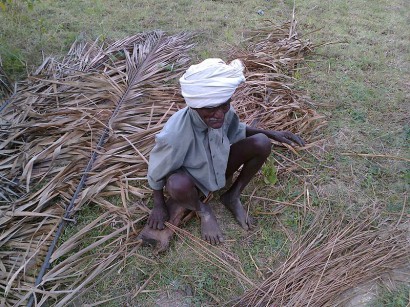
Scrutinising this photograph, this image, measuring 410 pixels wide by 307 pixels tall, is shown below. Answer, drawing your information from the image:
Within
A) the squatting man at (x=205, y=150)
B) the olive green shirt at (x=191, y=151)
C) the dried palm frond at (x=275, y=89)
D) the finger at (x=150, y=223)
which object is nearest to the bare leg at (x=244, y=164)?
the squatting man at (x=205, y=150)

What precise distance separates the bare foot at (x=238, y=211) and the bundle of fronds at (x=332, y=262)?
30 cm

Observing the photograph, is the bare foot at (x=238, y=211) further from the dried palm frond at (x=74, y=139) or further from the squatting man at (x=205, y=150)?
the dried palm frond at (x=74, y=139)

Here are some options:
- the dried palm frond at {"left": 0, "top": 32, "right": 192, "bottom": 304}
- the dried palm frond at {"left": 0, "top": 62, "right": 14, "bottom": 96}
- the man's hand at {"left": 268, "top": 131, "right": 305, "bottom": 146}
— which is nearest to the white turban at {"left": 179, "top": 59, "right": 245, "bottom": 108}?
the man's hand at {"left": 268, "top": 131, "right": 305, "bottom": 146}

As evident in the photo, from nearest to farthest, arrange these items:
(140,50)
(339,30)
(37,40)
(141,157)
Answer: (141,157)
(140,50)
(37,40)
(339,30)

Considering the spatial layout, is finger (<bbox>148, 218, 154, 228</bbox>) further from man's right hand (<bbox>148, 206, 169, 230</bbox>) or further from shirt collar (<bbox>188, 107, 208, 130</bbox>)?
shirt collar (<bbox>188, 107, 208, 130</bbox>)

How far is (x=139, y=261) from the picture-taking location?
2.25m

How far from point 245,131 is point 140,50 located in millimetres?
1725

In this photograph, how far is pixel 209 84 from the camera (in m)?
1.91

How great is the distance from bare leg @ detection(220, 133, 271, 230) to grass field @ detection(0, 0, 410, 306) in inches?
3.2

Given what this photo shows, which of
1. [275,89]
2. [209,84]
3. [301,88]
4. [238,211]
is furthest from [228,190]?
[301,88]

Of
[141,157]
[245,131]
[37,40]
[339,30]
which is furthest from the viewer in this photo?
[339,30]

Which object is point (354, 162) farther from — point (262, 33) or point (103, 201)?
point (262, 33)

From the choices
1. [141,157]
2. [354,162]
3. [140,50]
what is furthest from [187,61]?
[354,162]

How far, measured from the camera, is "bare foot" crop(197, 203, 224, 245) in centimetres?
234
